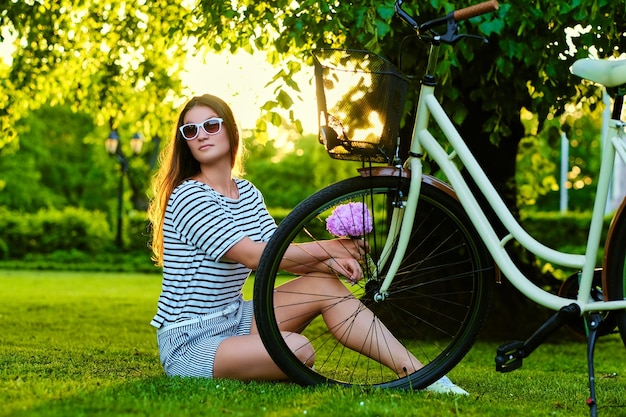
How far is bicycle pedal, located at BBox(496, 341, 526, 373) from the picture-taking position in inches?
129

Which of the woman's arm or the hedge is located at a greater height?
the woman's arm

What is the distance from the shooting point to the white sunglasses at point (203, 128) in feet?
12.9

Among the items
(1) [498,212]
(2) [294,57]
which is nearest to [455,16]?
(1) [498,212]

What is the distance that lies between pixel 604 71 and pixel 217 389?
5.93 ft

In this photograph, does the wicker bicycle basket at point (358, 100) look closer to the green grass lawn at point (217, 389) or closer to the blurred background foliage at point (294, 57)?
the blurred background foliage at point (294, 57)

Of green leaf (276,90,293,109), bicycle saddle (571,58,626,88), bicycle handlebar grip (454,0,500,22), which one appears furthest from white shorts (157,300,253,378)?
green leaf (276,90,293,109)

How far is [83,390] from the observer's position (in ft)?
10.6

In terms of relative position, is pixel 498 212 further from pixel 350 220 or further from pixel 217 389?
pixel 217 389

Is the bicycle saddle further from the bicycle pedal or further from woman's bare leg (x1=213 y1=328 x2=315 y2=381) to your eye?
woman's bare leg (x1=213 y1=328 x2=315 y2=381)

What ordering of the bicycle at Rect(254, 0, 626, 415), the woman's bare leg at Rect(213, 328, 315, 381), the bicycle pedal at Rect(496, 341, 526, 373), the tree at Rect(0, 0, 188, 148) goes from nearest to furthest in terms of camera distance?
the bicycle at Rect(254, 0, 626, 415) → the bicycle pedal at Rect(496, 341, 526, 373) → the woman's bare leg at Rect(213, 328, 315, 381) → the tree at Rect(0, 0, 188, 148)

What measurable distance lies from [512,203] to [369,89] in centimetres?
474

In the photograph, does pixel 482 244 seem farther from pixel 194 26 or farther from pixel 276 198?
pixel 276 198

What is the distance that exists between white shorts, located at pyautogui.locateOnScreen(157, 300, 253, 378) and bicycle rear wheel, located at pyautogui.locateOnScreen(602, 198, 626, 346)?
5.09 ft

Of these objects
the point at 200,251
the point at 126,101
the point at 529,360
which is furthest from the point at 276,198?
the point at 200,251
